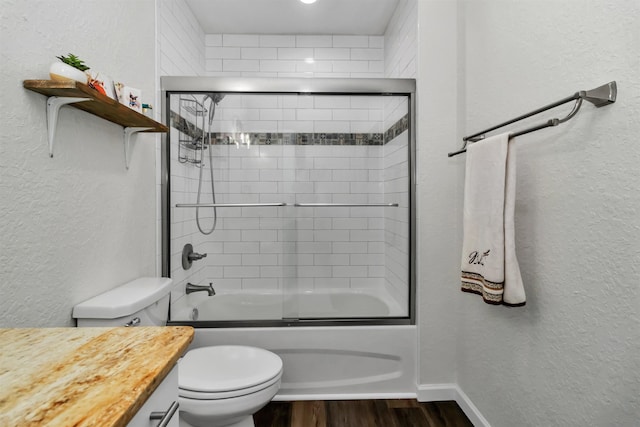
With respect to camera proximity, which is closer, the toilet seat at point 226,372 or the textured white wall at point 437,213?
the toilet seat at point 226,372

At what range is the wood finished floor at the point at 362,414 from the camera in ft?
5.98

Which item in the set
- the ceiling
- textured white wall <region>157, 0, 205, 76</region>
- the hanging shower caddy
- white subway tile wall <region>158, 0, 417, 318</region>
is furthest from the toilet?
the ceiling

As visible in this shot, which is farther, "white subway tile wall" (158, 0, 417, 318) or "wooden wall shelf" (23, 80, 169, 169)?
"white subway tile wall" (158, 0, 417, 318)

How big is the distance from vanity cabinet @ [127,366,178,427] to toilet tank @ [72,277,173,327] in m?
0.67

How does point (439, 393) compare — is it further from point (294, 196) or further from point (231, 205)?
point (231, 205)

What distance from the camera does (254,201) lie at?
218 centimetres

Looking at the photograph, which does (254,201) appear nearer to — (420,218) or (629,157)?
(420,218)

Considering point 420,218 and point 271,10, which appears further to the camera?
point 271,10

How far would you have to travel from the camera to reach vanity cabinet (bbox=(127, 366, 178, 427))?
66 centimetres

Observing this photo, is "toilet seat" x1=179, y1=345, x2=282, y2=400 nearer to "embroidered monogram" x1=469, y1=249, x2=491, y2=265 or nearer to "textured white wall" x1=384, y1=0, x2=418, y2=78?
"embroidered monogram" x1=469, y1=249, x2=491, y2=265

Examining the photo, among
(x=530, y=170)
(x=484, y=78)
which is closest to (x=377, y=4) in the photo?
(x=484, y=78)

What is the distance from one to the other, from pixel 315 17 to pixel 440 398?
Answer: 2753 mm

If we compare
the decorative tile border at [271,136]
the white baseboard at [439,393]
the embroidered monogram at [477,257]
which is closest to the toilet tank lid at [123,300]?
the decorative tile border at [271,136]

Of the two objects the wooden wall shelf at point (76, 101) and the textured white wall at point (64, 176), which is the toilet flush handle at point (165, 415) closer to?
the textured white wall at point (64, 176)
